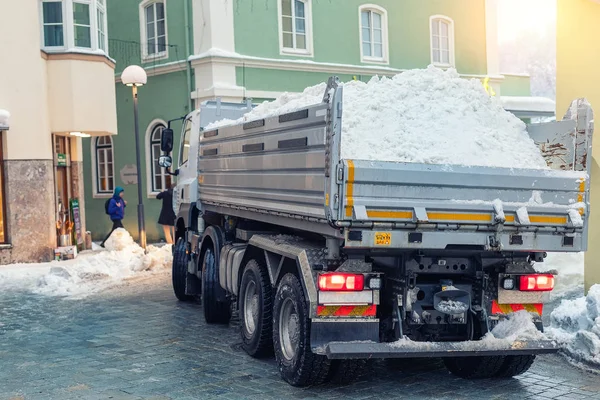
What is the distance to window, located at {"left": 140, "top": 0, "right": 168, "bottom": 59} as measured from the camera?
77.4ft

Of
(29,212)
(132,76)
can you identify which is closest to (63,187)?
(29,212)

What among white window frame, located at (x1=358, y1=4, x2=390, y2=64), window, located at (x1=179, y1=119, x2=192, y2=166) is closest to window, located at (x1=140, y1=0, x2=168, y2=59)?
white window frame, located at (x1=358, y1=4, x2=390, y2=64)

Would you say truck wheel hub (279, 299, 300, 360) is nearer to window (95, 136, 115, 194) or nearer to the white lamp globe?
the white lamp globe

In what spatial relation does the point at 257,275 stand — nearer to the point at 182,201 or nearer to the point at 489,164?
the point at 489,164

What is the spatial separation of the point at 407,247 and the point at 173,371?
279 centimetres

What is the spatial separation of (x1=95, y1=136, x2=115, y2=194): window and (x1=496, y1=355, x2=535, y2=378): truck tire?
18782mm

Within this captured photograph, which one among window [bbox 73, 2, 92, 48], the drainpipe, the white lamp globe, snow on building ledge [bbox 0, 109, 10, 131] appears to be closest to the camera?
snow on building ledge [bbox 0, 109, 10, 131]

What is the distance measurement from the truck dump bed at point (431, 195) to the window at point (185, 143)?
5.05 m

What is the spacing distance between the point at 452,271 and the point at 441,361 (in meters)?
1.63

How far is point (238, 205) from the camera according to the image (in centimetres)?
947

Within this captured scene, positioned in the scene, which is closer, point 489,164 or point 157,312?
point 489,164

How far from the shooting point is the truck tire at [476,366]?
7613 millimetres

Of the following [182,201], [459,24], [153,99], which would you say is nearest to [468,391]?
[182,201]

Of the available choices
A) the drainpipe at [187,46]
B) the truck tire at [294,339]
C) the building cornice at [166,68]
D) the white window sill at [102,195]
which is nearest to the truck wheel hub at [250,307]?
the truck tire at [294,339]
